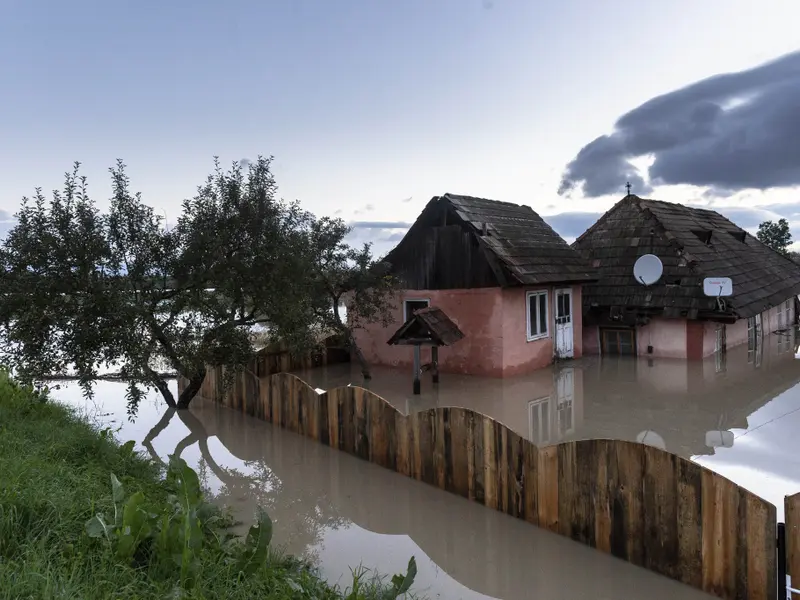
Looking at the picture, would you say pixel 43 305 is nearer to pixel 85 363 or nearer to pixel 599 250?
pixel 85 363

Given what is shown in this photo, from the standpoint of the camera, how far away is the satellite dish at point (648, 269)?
17047 millimetres

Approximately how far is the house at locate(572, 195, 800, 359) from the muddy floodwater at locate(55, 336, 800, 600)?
1.07 meters

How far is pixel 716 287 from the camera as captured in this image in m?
15.7

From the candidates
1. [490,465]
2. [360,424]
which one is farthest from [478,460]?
[360,424]

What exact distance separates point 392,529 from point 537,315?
35.6 ft

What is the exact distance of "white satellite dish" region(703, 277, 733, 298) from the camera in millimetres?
15719

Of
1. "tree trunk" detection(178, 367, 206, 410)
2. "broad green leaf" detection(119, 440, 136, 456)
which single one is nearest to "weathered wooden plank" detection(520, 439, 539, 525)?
"broad green leaf" detection(119, 440, 136, 456)

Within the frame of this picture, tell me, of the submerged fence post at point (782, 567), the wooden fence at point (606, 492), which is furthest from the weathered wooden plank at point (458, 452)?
the submerged fence post at point (782, 567)

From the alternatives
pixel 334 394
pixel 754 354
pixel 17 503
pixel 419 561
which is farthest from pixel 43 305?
pixel 754 354

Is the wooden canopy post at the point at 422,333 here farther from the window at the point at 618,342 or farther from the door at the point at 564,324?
the window at the point at 618,342

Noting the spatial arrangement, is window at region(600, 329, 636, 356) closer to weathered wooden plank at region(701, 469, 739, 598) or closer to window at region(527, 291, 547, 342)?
window at region(527, 291, 547, 342)

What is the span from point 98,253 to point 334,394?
464cm

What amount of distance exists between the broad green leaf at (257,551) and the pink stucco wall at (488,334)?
10878 millimetres

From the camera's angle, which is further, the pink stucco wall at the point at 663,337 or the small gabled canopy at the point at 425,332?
the pink stucco wall at the point at 663,337
